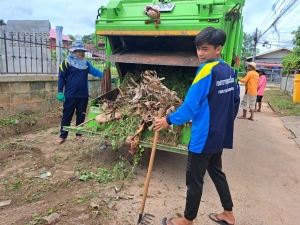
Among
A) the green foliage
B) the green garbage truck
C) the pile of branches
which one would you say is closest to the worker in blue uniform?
the green garbage truck

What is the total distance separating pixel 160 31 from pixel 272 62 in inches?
1584

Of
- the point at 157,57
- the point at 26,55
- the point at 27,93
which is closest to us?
the point at 157,57

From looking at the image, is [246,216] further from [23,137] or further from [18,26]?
[18,26]

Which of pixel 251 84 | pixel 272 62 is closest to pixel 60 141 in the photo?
pixel 251 84

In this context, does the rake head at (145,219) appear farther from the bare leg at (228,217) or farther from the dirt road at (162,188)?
the bare leg at (228,217)

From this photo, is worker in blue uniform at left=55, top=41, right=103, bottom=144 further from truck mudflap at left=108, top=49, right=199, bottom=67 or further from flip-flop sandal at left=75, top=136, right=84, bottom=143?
truck mudflap at left=108, top=49, right=199, bottom=67

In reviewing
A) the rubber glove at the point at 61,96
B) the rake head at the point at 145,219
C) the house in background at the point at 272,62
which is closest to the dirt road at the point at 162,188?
the rake head at the point at 145,219

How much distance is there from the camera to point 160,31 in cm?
359

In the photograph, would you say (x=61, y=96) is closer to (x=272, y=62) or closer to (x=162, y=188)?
(x=162, y=188)

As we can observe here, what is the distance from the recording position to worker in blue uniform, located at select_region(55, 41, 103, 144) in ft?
14.3

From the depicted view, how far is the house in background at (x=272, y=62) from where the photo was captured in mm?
35500

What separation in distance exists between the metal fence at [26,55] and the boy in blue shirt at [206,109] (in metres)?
2.90

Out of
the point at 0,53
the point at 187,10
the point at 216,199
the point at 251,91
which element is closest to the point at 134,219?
the point at 216,199

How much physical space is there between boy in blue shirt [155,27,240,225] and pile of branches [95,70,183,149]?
997 millimetres
